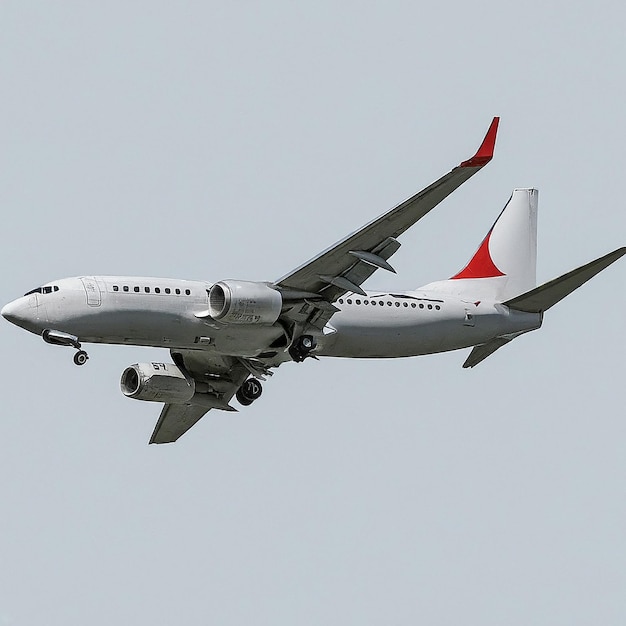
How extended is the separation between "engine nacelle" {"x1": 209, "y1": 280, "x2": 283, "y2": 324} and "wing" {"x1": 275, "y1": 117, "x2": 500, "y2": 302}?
3.13 feet

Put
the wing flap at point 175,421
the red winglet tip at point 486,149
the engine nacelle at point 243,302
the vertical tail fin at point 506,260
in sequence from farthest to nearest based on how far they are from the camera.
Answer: the wing flap at point 175,421 → the vertical tail fin at point 506,260 → the engine nacelle at point 243,302 → the red winglet tip at point 486,149

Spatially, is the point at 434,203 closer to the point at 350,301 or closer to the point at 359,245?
the point at 359,245

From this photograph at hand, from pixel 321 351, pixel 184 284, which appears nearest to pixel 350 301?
pixel 321 351

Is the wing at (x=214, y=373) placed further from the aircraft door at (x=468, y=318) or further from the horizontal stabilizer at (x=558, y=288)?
the horizontal stabilizer at (x=558, y=288)

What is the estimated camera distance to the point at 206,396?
53.6 metres

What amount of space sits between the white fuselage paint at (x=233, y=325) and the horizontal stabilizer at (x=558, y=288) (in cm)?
37

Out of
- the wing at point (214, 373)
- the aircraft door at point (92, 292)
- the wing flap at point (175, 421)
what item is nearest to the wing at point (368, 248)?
the wing at point (214, 373)

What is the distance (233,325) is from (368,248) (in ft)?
15.7

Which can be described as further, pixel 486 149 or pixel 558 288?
pixel 558 288

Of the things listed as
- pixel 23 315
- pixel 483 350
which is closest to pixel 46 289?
pixel 23 315

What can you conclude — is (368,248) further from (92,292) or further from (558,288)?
(92,292)

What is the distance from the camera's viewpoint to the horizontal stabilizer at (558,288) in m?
48.2

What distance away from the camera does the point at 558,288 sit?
51281 mm

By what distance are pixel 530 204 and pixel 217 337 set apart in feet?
49.9
